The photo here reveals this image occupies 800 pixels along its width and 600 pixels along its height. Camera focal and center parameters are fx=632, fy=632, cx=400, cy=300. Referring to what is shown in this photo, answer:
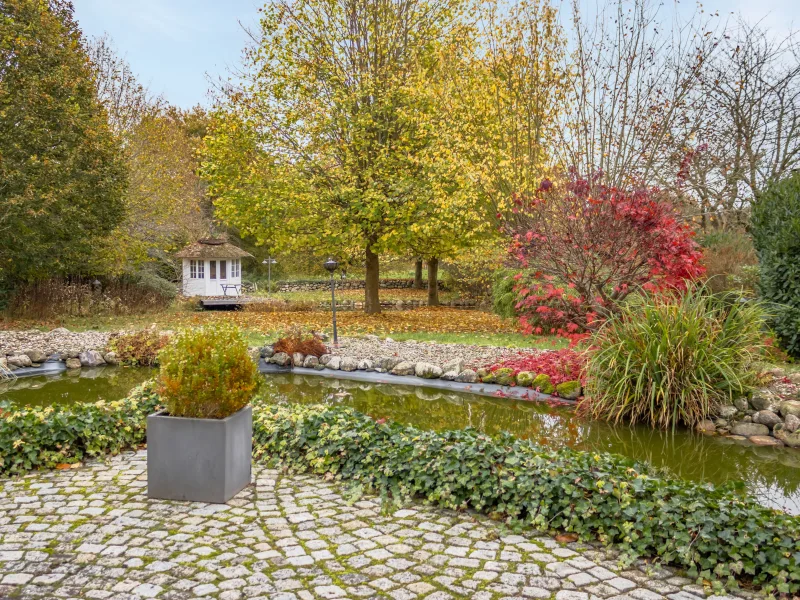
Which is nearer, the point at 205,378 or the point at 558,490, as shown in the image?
the point at 558,490

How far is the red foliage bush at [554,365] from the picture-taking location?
867cm

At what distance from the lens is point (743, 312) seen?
7766mm

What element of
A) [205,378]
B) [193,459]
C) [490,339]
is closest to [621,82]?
[490,339]

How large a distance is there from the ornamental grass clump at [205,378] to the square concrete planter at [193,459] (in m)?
0.12

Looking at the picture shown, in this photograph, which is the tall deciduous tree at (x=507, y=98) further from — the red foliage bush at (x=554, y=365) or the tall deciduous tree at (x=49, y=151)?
the tall deciduous tree at (x=49, y=151)

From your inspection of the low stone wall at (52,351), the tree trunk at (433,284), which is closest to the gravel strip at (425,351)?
the low stone wall at (52,351)

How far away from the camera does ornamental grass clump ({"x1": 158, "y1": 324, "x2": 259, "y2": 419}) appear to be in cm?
467

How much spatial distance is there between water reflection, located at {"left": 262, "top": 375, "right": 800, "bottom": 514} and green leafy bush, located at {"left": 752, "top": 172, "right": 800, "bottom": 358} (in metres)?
4.05

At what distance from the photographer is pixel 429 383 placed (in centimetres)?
971

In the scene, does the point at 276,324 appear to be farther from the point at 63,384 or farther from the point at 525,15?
the point at 525,15

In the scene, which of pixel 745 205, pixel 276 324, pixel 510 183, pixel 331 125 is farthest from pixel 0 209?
pixel 745 205

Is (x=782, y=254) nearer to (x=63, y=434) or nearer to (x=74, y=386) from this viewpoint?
(x=63, y=434)

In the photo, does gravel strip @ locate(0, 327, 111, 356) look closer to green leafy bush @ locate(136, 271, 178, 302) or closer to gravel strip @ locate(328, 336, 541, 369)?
gravel strip @ locate(328, 336, 541, 369)

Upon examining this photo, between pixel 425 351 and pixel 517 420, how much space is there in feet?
13.5
